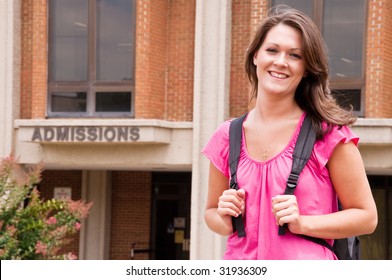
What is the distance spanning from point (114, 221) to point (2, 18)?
6716 millimetres

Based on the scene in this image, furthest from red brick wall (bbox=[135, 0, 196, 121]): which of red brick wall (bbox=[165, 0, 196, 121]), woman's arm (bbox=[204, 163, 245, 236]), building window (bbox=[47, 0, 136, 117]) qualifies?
woman's arm (bbox=[204, 163, 245, 236])

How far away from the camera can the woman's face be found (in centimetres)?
313

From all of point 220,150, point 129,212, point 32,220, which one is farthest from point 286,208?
point 129,212

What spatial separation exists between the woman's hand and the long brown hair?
0.26 meters

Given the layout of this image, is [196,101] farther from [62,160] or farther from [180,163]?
[62,160]

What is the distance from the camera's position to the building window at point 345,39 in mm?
17500

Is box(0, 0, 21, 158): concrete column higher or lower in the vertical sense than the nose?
higher

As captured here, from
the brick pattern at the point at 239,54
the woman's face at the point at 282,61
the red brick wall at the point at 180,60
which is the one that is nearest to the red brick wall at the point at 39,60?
the red brick wall at the point at 180,60

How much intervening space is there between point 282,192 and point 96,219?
20873 millimetres

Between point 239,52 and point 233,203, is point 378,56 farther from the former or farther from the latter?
point 233,203

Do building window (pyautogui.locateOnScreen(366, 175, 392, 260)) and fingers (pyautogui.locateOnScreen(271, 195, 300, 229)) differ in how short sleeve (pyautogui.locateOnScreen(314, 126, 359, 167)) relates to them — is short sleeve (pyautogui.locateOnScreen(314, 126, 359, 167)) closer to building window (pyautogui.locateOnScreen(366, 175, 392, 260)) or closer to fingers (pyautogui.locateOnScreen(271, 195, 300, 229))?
fingers (pyautogui.locateOnScreen(271, 195, 300, 229))

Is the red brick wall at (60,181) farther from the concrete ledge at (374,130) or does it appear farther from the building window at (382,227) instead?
the concrete ledge at (374,130)

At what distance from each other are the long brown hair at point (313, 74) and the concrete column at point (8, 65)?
16488 mm
